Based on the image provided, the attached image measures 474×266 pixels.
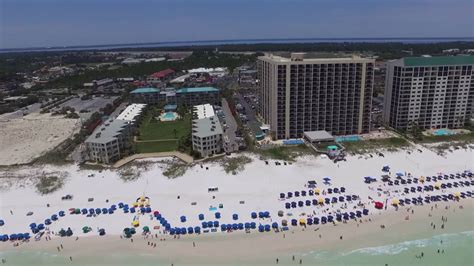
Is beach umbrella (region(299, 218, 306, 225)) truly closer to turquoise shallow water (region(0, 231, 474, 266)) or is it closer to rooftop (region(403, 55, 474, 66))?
turquoise shallow water (region(0, 231, 474, 266))

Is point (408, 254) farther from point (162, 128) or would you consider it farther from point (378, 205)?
point (162, 128)

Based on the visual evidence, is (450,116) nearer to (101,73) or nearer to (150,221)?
(150,221)

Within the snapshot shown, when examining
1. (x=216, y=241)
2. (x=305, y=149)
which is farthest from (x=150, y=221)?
(x=305, y=149)

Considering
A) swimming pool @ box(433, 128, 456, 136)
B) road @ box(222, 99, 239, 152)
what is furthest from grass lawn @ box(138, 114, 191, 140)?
swimming pool @ box(433, 128, 456, 136)

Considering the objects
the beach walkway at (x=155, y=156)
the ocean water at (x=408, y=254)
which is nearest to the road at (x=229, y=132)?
the beach walkway at (x=155, y=156)

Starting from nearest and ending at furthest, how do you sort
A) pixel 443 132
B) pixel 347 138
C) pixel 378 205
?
pixel 378 205
pixel 347 138
pixel 443 132

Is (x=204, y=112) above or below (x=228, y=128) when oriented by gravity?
above

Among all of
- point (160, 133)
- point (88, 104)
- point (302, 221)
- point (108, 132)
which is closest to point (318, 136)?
point (302, 221)

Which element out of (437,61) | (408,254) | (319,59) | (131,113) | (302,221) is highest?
(319,59)
